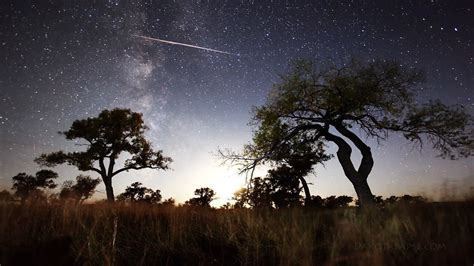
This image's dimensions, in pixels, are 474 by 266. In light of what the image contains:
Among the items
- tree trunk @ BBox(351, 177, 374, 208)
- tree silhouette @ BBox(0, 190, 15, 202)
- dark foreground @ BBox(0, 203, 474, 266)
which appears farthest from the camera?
tree trunk @ BBox(351, 177, 374, 208)

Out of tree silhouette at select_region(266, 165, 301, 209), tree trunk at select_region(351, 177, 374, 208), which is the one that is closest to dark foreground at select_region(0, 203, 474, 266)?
tree trunk at select_region(351, 177, 374, 208)

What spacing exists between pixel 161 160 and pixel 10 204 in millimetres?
25044

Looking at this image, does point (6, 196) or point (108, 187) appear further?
point (108, 187)

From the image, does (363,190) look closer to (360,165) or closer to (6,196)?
(360,165)

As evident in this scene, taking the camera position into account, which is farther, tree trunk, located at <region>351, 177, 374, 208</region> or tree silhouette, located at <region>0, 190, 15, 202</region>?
tree trunk, located at <region>351, 177, 374, 208</region>

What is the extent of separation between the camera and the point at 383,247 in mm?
5285

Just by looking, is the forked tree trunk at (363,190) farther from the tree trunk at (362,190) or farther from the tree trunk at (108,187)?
the tree trunk at (108,187)

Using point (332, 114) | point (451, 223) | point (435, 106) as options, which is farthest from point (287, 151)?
point (451, 223)

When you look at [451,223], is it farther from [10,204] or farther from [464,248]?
[10,204]

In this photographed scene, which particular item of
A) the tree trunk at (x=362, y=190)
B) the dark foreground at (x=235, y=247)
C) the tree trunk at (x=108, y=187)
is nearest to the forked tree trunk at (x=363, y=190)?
the tree trunk at (x=362, y=190)

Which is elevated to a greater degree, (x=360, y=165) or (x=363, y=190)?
(x=360, y=165)

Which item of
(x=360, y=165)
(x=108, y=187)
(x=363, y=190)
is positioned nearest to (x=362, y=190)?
(x=363, y=190)

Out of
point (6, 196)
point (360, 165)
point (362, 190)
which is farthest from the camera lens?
point (360, 165)

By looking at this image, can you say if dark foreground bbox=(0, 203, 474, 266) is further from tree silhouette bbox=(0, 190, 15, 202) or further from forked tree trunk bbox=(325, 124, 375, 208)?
forked tree trunk bbox=(325, 124, 375, 208)
